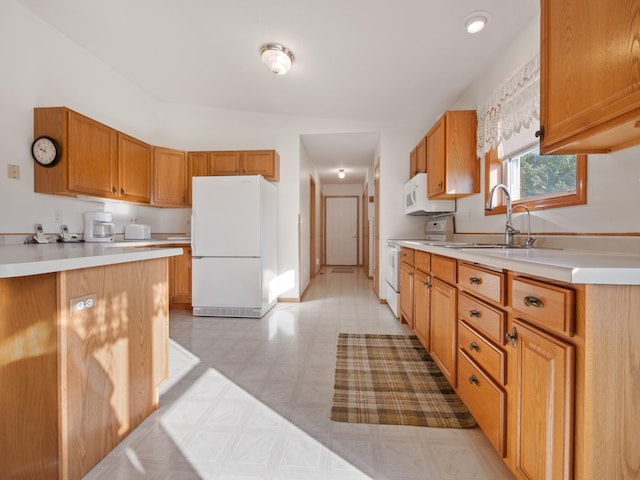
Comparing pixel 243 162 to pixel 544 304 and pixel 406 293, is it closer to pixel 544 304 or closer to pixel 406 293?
pixel 406 293

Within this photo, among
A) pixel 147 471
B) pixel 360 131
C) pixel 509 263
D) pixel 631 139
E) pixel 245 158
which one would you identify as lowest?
pixel 147 471

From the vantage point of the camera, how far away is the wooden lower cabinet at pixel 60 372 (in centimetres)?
99

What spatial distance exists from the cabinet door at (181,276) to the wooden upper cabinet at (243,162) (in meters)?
1.11

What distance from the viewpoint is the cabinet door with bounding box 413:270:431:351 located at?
6.88 ft

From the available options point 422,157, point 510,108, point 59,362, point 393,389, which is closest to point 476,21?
point 510,108

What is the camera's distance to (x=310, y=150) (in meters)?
4.79

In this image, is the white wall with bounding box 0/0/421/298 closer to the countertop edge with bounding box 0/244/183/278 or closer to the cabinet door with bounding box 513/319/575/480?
the countertop edge with bounding box 0/244/183/278

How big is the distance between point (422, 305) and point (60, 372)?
2097 mm

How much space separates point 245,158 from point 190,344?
2338 mm

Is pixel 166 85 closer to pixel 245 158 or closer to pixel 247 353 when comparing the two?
pixel 245 158

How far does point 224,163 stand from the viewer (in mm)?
3740

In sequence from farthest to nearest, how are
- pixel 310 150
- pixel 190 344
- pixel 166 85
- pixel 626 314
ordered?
pixel 310 150, pixel 166 85, pixel 190 344, pixel 626 314

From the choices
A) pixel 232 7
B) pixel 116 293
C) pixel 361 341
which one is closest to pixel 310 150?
pixel 232 7

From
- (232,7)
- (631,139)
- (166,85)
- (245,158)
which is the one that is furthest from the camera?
(245,158)
